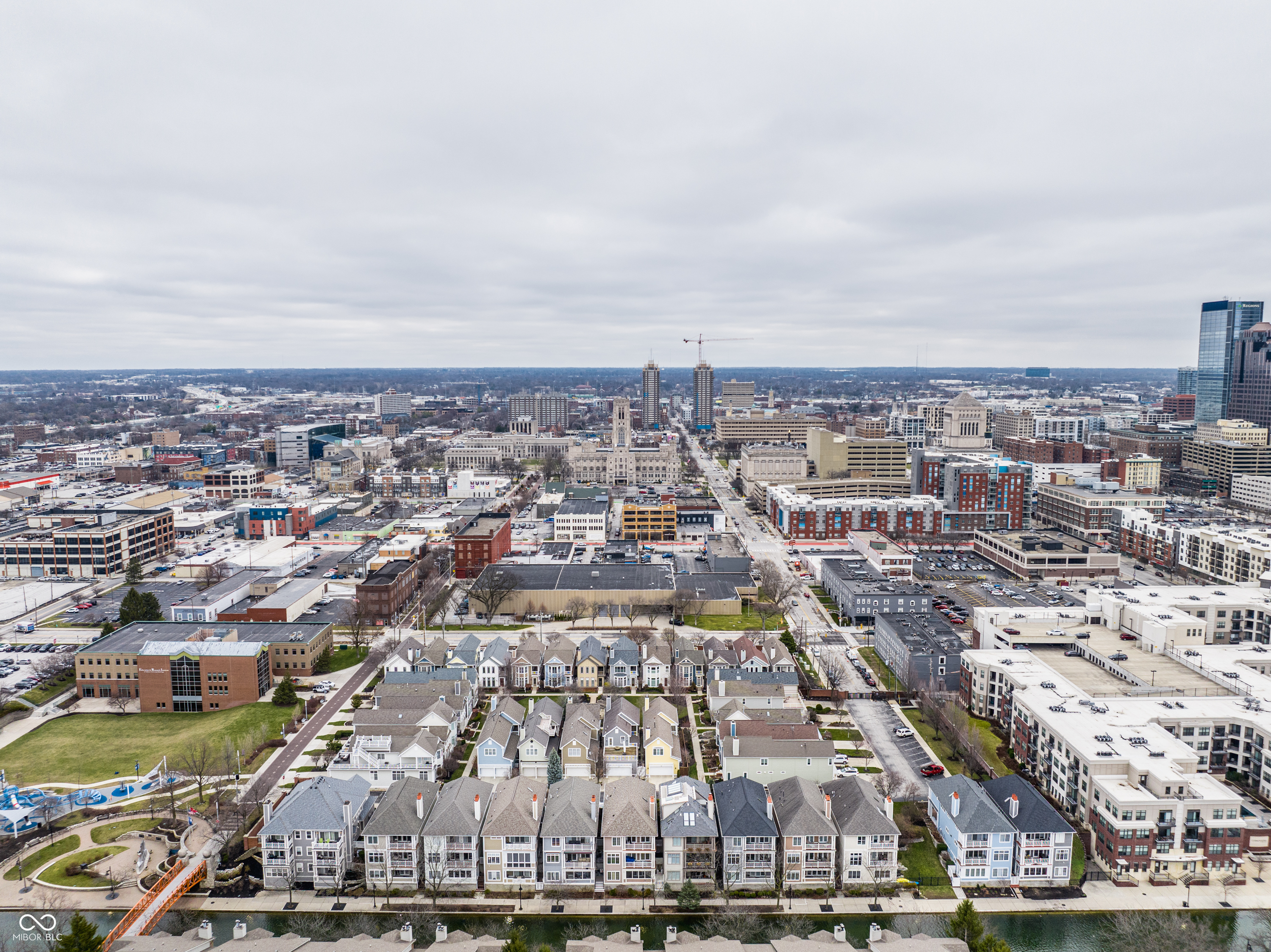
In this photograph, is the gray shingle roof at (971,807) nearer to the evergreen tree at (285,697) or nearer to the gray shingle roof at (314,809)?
the gray shingle roof at (314,809)


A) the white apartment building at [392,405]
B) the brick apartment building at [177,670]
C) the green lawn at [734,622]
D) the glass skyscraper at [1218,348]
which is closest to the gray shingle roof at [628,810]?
the brick apartment building at [177,670]

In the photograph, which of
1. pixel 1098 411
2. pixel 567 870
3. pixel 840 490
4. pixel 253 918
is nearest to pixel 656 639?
pixel 567 870

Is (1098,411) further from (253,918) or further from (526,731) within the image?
(253,918)

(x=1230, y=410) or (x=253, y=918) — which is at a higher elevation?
(x=1230, y=410)

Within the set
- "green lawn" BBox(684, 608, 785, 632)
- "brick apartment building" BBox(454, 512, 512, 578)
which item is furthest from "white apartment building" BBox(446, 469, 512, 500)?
"green lawn" BBox(684, 608, 785, 632)

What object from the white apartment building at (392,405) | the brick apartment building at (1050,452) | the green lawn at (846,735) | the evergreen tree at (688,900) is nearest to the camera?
the evergreen tree at (688,900)

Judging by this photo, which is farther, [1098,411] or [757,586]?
[1098,411]

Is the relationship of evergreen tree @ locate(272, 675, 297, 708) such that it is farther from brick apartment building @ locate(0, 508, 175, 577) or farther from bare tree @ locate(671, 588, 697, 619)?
brick apartment building @ locate(0, 508, 175, 577)

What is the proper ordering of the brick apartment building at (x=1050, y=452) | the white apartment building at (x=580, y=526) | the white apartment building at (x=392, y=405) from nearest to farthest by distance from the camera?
the white apartment building at (x=580, y=526) < the brick apartment building at (x=1050, y=452) < the white apartment building at (x=392, y=405)
